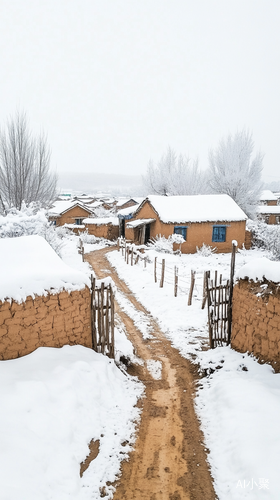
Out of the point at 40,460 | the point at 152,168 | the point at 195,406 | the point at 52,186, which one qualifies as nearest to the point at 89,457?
the point at 40,460

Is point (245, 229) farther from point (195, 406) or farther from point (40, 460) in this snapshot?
point (40, 460)

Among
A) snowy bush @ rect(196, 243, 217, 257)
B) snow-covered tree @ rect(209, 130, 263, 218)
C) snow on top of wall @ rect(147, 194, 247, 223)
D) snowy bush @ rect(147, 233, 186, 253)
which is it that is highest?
snow-covered tree @ rect(209, 130, 263, 218)

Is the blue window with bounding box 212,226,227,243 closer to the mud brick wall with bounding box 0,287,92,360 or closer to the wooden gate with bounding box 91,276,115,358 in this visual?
the wooden gate with bounding box 91,276,115,358

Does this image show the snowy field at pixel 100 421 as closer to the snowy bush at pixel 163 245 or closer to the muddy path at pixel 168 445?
the muddy path at pixel 168 445

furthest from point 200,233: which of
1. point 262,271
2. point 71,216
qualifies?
point 71,216

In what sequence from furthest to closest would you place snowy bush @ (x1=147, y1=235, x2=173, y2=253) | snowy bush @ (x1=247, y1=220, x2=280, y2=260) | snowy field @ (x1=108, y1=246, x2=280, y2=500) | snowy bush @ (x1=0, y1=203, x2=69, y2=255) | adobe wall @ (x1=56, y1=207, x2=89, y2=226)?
1. adobe wall @ (x1=56, y1=207, x2=89, y2=226)
2. snowy bush @ (x1=147, y1=235, x2=173, y2=253)
3. snowy bush @ (x1=247, y1=220, x2=280, y2=260)
4. snowy bush @ (x1=0, y1=203, x2=69, y2=255)
5. snowy field @ (x1=108, y1=246, x2=280, y2=500)

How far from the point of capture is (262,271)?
6121 mm

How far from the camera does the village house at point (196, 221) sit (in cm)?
2283

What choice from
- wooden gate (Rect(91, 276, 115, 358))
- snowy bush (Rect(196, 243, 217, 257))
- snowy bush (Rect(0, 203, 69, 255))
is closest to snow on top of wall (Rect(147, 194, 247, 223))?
snowy bush (Rect(196, 243, 217, 257))

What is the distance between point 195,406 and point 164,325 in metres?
4.13

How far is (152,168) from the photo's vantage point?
3997 centimetres

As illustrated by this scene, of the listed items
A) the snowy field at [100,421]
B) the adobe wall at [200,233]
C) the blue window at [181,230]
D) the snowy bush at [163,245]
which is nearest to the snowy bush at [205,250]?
the adobe wall at [200,233]

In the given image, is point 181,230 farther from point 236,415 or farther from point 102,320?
point 236,415

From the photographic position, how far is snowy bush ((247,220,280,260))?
68.5 ft
